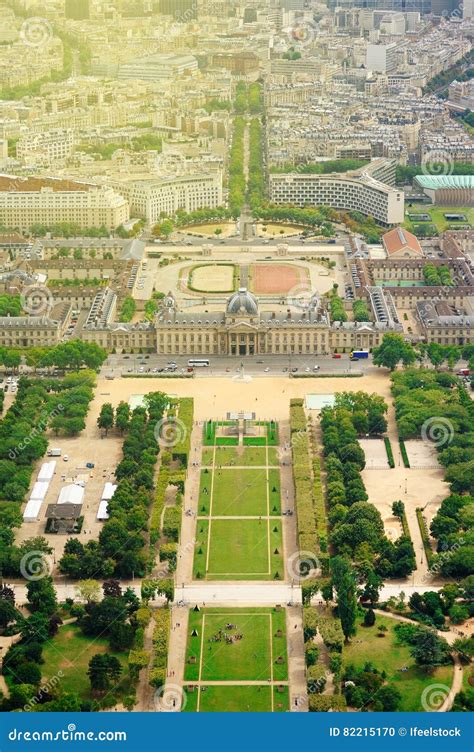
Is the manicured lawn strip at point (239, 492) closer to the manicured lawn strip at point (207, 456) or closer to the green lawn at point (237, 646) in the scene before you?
the manicured lawn strip at point (207, 456)

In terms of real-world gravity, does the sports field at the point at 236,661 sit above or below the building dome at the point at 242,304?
above

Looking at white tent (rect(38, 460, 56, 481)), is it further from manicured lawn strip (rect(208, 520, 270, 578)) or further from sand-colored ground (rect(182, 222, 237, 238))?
sand-colored ground (rect(182, 222, 237, 238))

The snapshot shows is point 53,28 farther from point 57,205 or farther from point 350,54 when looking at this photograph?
point 57,205

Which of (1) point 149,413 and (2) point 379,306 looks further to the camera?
(2) point 379,306

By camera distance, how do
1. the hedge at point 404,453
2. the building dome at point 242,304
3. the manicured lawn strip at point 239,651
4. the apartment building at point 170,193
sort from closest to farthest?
1. the manicured lawn strip at point 239,651
2. the hedge at point 404,453
3. the building dome at point 242,304
4. the apartment building at point 170,193

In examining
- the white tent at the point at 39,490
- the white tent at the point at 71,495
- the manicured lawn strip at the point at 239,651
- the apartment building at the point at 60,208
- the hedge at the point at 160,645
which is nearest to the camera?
the hedge at the point at 160,645

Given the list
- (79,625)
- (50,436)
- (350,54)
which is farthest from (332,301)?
(350,54)

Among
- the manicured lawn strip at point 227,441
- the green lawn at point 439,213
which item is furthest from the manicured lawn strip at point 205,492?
the green lawn at point 439,213
